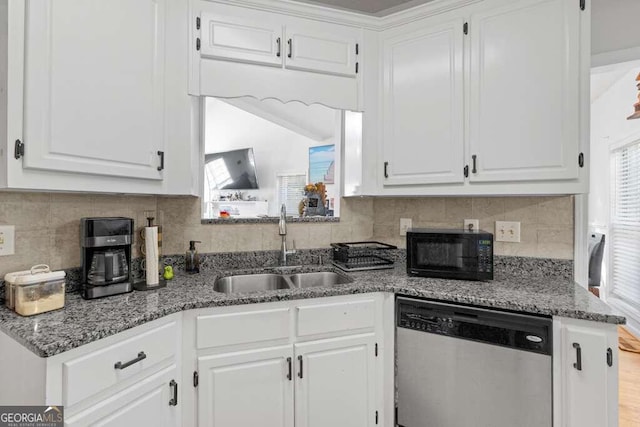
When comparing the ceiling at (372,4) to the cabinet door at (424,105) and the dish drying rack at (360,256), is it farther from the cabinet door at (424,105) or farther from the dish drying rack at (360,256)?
the dish drying rack at (360,256)

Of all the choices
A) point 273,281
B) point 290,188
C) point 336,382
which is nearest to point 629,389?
point 336,382

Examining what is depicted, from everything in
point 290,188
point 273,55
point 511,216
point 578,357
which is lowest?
point 578,357

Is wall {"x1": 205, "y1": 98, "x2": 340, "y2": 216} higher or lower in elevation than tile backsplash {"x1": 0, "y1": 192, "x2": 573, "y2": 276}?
higher

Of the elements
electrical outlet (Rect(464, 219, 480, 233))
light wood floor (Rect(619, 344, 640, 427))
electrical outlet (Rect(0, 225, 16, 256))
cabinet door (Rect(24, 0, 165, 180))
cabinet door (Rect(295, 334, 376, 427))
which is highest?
cabinet door (Rect(24, 0, 165, 180))

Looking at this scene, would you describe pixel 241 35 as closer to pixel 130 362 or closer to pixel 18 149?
pixel 18 149

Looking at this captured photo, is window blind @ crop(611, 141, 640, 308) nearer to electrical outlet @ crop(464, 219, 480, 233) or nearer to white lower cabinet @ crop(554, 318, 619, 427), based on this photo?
electrical outlet @ crop(464, 219, 480, 233)

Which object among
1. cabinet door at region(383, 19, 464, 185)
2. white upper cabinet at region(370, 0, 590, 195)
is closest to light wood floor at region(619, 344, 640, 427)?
white upper cabinet at region(370, 0, 590, 195)

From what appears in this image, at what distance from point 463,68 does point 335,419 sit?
1864 mm

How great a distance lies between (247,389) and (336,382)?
16.1 inches

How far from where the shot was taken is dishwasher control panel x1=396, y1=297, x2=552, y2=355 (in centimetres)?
138

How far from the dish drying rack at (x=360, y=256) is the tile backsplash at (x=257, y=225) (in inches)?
4.1

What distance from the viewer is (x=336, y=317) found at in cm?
159

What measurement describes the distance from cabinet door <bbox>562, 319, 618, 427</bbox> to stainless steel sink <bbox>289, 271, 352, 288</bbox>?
3.62 ft

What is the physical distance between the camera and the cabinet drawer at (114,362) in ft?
3.24
